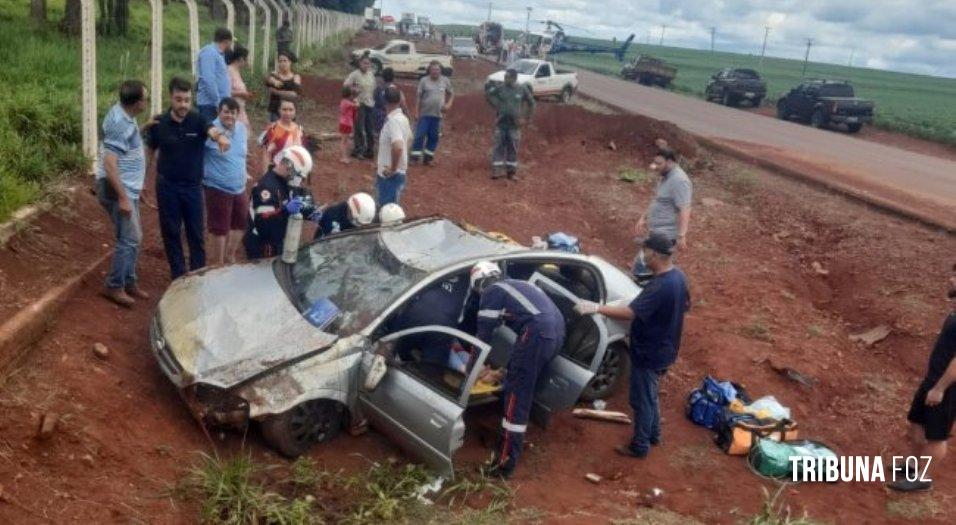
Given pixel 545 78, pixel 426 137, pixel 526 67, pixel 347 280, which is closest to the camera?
pixel 347 280

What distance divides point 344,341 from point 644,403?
7.51ft

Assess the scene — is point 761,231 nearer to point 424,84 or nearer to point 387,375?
point 424,84

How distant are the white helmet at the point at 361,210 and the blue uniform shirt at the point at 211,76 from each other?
129 inches

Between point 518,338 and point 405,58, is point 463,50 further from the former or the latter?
point 518,338

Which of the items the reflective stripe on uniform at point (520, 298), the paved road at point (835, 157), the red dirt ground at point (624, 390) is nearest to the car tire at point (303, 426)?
the red dirt ground at point (624, 390)

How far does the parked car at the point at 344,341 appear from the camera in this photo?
4.98 meters

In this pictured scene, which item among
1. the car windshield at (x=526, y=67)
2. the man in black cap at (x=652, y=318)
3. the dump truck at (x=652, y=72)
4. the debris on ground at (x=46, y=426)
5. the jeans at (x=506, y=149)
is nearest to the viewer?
the debris on ground at (x=46, y=426)

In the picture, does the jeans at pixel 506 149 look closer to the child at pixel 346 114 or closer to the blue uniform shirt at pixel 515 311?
the child at pixel 346 114

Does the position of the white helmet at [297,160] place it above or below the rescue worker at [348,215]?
above

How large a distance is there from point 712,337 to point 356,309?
4474 millimetres

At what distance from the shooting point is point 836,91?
28.5 metres

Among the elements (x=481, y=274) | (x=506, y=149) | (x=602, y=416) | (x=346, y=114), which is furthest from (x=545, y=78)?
(x=481, y=274)

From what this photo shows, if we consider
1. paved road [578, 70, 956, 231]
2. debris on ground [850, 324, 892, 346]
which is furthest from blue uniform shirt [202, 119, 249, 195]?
paved road [578, 70, 956, 231]

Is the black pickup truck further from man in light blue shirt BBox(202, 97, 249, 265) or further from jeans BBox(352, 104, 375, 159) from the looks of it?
man in light blue shirt BBox(202, 97, 249, 265)
